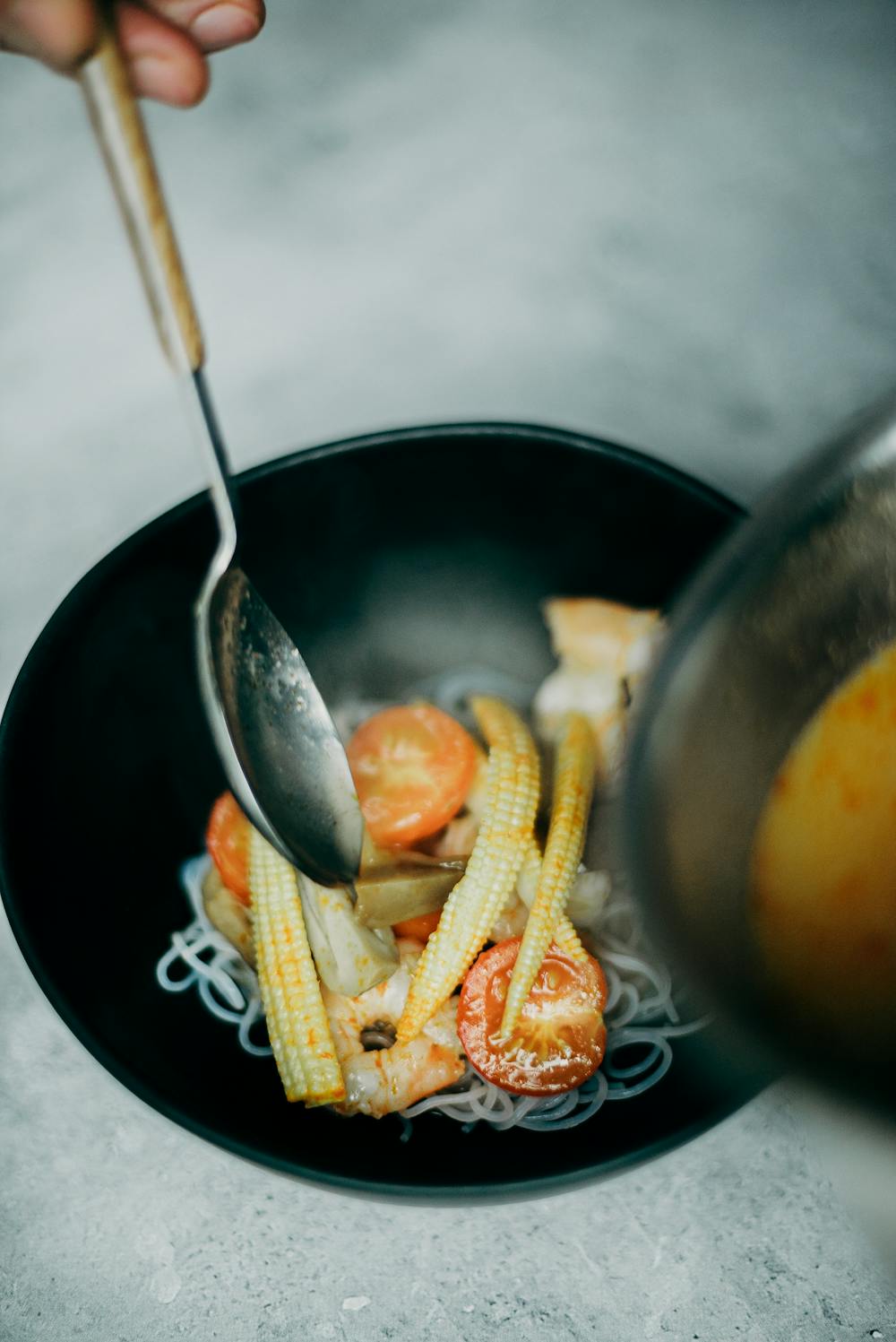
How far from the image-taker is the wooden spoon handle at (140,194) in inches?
27.2

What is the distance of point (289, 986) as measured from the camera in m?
0.98

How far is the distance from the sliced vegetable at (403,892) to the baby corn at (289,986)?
8 centimetres

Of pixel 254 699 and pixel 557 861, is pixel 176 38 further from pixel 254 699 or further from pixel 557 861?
pixel 557 861

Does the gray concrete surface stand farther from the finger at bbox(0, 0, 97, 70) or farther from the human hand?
the finger at bbox(0, 0, 97, 70)

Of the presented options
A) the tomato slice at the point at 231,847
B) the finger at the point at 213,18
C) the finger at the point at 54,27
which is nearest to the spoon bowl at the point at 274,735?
the tomato slice at the point at 231,847

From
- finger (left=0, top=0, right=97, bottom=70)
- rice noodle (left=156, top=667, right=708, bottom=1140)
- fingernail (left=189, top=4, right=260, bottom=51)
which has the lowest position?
rice noodle (left=156, top=667, right=708, bottom=1140)

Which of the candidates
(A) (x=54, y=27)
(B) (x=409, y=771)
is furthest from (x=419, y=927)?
(A) (x=54, y=27)

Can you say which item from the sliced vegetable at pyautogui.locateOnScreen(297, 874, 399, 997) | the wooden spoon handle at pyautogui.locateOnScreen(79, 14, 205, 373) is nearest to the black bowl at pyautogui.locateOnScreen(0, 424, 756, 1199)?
the sliced vegetable at pyautogui.locateOnScreen(297, 874, 399, 997)

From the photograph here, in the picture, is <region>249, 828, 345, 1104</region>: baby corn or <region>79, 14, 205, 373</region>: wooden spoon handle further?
<region>249, 828, 345, 1104</region>: baby corn

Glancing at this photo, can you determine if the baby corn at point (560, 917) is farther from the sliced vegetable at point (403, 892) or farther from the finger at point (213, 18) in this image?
the finger at point (213, 18)

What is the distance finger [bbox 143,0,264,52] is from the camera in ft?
3.71

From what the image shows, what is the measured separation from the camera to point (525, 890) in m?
1.03

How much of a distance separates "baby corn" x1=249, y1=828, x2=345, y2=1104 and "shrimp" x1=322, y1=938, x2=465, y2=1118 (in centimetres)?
3

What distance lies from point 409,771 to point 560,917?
0.26 meters
